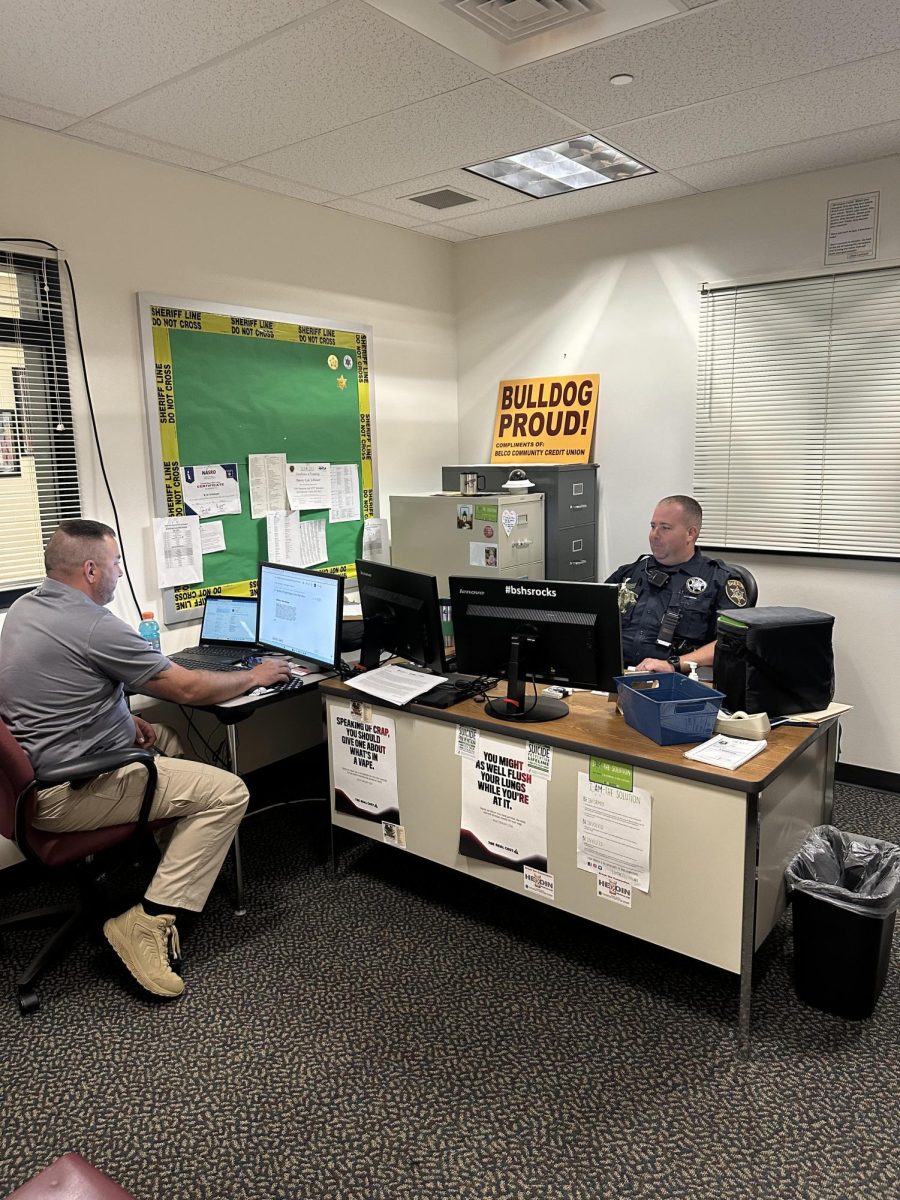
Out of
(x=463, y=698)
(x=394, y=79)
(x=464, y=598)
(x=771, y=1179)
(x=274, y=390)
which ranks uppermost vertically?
(x=394, y=79)

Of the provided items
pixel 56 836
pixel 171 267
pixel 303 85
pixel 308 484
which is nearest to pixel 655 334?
pixel 308 484

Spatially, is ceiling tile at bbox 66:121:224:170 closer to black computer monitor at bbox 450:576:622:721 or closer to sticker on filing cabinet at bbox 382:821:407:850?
black computer monitor at bbox 450:576:622:721

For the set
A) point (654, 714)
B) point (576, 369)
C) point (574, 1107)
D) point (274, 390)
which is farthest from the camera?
point (576, 369)

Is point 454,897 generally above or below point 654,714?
below

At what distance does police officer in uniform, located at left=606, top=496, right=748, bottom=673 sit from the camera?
331 centimetres

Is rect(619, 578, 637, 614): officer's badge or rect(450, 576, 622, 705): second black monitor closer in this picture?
rect(450, 576, 622, 705): second black monitor

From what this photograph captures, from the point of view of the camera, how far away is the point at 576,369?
429cm

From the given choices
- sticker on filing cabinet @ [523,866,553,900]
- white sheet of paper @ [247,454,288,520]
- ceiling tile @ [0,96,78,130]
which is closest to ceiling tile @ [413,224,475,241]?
white sheet of paper @ [247,454,288,520]

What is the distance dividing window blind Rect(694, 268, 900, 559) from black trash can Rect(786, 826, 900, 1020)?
165 centimetres

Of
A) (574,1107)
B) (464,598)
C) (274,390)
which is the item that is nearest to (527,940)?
(574,1107)

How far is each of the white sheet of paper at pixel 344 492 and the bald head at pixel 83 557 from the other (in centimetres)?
153

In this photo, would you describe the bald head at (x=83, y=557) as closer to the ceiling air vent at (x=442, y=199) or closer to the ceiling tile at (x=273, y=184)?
the ceiling tile at (x=273, y=184)

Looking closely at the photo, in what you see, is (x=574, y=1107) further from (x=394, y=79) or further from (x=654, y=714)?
(x=394, y=79)

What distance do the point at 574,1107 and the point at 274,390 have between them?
2979 millimetres
